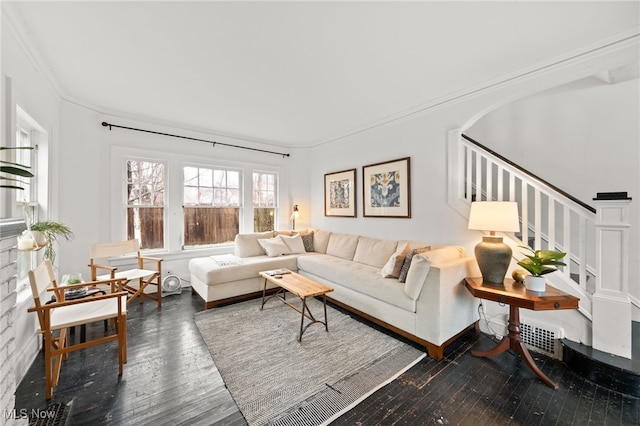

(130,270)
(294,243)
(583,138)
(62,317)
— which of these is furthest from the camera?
(294,243)

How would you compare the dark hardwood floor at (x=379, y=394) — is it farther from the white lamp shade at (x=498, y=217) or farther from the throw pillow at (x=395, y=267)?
the white lamp shade at (x=498, y=217)

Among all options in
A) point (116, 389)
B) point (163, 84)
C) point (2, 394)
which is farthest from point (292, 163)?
point (2, 394)

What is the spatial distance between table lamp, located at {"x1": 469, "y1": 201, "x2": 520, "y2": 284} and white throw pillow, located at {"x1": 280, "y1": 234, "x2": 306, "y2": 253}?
274 cm

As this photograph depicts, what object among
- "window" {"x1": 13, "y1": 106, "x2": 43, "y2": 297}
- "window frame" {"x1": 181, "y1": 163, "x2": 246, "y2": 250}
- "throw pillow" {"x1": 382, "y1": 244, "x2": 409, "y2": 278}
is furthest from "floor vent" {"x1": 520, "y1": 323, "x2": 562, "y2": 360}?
"window" {"x1": 13, "y1": 106, "x2": 43, "y2": 297}

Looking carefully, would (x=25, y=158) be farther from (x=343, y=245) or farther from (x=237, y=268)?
(x=343, y=245)

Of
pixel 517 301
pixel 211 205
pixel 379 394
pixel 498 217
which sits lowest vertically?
pixel 379 394

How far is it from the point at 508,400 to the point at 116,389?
276cm

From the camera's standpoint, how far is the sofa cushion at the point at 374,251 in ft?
11.4

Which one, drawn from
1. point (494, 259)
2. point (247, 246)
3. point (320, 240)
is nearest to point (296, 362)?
point (494, 259)

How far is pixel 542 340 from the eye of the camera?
2.34m

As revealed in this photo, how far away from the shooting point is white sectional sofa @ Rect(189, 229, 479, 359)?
2.28 meters

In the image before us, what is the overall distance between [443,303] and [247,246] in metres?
2.97

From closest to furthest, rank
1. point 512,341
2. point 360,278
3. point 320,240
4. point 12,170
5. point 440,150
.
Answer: point 12,170
point 512,341
point 360,278
point 440,150
point 320,240

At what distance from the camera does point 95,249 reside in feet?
10.2
